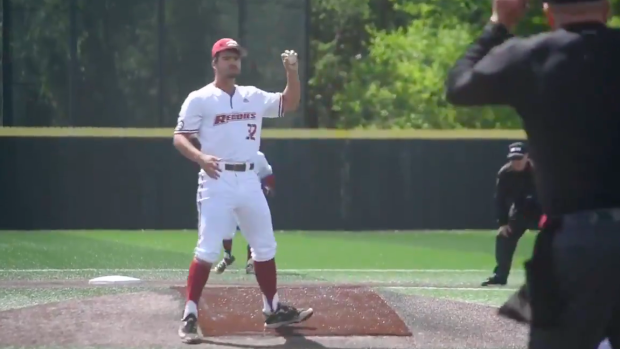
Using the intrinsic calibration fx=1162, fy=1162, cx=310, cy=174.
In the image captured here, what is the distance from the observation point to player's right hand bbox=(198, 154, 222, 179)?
24.4ft

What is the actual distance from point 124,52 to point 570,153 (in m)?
16.3

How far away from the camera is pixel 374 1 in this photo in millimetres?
49188

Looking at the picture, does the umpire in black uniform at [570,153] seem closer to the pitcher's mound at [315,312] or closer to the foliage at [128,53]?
the pitcher's mound at [315,312]

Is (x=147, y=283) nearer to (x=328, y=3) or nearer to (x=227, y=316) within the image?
(x=227, y=316)

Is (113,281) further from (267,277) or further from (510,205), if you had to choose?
(510,205)

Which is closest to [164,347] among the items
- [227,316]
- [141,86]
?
[227,316]

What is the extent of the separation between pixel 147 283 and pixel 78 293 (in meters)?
0.88

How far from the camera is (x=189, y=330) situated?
290 inches

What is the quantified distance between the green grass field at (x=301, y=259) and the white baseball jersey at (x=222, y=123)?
8.71ft

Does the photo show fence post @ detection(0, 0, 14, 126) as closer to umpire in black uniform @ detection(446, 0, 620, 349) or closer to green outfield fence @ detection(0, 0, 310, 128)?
green outfield fence @ detection(0, 0, 310, 128)

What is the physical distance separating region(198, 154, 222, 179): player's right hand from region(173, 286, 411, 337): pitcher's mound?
104 cm

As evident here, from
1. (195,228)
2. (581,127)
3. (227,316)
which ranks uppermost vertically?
(581,127)

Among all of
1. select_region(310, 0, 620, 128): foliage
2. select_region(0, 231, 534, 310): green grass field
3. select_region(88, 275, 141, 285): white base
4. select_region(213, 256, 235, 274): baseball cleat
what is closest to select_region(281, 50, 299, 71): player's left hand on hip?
select_region(0, 231, 534, 310): green grass field

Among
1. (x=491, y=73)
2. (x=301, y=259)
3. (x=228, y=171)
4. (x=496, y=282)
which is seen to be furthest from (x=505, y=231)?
(x=491, y=73)
